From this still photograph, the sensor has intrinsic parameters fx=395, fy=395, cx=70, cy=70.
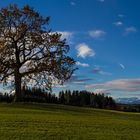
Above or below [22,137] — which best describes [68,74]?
above

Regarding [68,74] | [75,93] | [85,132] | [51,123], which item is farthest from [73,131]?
[75,93]

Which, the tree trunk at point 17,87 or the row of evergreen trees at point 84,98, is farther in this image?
the row of evergreen trees at point 84,98

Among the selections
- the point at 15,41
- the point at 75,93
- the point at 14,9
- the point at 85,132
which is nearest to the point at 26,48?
the point at 15,41

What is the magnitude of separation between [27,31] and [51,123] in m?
27.0

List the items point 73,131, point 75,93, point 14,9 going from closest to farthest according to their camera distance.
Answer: point 73,131
point 14,9
point 75,93

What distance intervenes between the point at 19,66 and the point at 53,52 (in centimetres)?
455

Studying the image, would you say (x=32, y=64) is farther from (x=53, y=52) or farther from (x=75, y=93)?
(x=75, y=93)

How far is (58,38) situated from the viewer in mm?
48812

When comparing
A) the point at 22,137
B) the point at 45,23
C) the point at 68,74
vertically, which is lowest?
the point at 22,137

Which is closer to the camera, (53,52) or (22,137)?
Result: (22,137)

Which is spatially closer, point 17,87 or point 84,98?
point 17,87

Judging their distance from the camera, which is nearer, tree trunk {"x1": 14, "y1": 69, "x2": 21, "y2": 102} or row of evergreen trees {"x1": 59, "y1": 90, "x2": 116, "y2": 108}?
tree trunk {"x1": 14, "y1": 69, "x2": 21, "y2": 102}

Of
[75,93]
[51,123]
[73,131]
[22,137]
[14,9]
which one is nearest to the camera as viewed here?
[22,137]

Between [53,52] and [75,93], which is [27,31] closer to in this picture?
[53,52]
